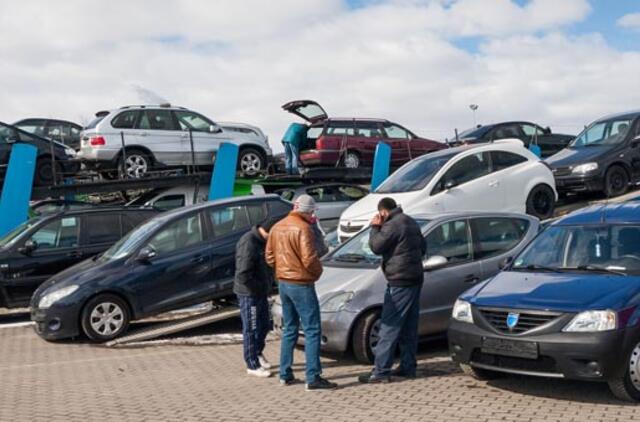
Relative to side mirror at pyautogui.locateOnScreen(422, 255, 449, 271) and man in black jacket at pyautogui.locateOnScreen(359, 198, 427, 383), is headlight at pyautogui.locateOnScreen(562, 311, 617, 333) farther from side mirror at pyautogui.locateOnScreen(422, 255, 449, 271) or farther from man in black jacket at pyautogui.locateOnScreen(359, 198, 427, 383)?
side mirror at pyautogui.locateOnScreen(422, 255, 449, 271)

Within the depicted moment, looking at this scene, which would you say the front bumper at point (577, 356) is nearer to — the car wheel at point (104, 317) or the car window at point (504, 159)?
the car wheel at point (104, 317)

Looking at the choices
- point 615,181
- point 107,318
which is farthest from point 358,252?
point 615,181

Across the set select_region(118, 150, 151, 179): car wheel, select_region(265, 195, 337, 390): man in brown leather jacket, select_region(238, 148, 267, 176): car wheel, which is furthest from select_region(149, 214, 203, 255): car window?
select_region(238, 148, 267, 176): car wheel

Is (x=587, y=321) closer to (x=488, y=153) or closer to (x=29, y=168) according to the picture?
(x=488, y=153)

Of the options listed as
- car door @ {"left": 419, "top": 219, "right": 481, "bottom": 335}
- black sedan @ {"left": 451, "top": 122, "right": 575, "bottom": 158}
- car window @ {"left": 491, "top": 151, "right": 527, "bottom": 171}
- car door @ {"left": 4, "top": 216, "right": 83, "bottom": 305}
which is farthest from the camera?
black sedan @ {"left": 451, "top": 122, "right": 575, "bottom": 158}

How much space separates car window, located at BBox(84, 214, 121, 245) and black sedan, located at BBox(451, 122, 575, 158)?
469 inches

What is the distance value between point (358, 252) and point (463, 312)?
236 centimetres

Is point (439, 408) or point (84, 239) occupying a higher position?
point (84, 239)

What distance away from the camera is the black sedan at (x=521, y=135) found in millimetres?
23234

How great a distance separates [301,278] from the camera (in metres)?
7.32

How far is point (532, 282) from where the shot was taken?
718cm

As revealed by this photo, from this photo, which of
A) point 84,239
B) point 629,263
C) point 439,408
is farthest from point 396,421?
point 84,239

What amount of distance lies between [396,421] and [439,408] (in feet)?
1.59

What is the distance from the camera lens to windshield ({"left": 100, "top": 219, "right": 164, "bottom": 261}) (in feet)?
36.4
